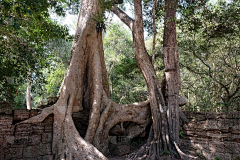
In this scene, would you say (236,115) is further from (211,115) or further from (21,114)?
(21,114)

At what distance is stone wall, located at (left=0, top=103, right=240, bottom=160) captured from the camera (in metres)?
4.05

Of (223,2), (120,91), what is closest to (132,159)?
(223,2)

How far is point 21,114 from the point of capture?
14.0 feet

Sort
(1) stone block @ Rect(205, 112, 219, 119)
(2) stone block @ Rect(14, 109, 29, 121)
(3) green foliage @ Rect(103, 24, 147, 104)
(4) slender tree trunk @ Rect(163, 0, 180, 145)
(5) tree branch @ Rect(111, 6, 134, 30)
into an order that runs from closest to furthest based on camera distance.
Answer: (2) stone block @ Rect(14, 109, 29, 121) → (1) stone block @ Rect(205, 112, 219, 119) → (4) slender tree trunk @ Rect(163, 0, 180, 145) → (5) tree branch @ Rect(111, 6, 134, 30) → (3) green foliage @ Rect(103, 24, 147, 104)

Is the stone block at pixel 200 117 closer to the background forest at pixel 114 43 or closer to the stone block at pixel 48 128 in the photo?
the background forest at pixel 114 43

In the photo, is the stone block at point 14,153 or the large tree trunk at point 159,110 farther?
the large tree trunk at point 159,110

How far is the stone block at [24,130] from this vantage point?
4.17 metres

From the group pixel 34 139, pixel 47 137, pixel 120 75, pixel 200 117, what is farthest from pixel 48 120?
pixel 120 75

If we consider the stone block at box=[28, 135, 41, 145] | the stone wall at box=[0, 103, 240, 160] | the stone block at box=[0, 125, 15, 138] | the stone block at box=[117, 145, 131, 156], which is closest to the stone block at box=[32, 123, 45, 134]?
the stone wall at box=[0, 103, 240, 160]

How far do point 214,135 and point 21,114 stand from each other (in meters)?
4.53

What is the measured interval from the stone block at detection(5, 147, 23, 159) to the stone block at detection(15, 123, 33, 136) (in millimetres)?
315

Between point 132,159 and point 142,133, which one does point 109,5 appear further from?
point 132,159

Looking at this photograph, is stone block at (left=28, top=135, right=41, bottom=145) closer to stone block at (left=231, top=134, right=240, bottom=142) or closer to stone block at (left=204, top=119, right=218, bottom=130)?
stone block at (left=204, top=119, right=218, bottom=130)

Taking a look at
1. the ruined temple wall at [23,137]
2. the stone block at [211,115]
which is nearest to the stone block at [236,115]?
the stone block at [211,115]
